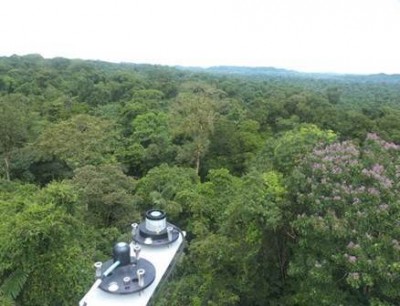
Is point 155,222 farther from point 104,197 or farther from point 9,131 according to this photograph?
point 9,131

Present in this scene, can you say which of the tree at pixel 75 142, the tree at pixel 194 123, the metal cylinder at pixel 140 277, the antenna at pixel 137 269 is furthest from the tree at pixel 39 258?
the tree at pixel 194 123

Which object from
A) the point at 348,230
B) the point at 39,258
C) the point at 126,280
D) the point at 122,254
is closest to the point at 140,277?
the point at 126,280

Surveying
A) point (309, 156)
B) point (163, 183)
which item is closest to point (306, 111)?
point (163, 183)

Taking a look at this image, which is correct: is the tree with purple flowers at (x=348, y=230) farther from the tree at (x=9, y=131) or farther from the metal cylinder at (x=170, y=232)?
the tree at (x=9, y=131)

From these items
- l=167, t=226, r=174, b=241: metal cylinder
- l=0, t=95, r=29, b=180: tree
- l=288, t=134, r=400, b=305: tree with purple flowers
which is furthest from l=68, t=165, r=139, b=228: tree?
l=288, t=134, r=400, b=305: tree with purple flowers

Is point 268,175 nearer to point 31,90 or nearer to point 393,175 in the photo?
point 393,175

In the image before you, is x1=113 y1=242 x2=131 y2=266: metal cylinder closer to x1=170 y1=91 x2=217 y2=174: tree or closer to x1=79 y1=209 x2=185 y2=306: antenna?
x1=79 y1=209 x2=185 y2=306: antenna

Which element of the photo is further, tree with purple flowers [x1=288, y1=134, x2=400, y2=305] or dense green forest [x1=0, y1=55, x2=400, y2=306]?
dense green forest [x1=0, y1=55, x2=400, y2=306]
